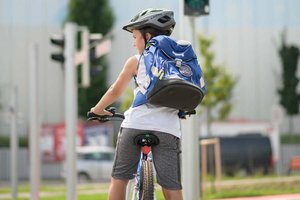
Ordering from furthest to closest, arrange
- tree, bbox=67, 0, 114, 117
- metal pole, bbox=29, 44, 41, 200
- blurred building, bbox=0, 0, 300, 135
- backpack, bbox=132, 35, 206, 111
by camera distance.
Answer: tree, bbox=67, 0, 114, 117 → blurred building, bbox=0, 0, 300, 135 → metal pole, bbox=29, 44, 41, 200 → backpack, bbox=132, 35, 206, 111

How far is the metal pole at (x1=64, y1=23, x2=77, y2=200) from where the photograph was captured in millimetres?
12195

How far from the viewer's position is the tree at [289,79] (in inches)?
1911

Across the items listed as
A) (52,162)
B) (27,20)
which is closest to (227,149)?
(52,162)

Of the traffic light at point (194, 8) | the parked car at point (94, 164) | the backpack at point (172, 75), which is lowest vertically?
the parked car at point (94, 164)

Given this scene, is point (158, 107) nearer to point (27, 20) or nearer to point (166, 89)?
point (166, 89)

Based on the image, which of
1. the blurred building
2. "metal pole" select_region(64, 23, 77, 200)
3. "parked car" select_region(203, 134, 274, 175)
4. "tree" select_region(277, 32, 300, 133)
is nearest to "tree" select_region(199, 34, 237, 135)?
the blurred building

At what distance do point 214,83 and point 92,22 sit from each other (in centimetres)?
1048

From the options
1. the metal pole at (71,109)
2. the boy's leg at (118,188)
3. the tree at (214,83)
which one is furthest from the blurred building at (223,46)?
the boy's leg at (118,188)

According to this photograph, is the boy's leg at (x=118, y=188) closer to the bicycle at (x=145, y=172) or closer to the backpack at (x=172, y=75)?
the bicycle at (x=145, y=172)

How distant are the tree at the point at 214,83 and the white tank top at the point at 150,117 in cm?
3441

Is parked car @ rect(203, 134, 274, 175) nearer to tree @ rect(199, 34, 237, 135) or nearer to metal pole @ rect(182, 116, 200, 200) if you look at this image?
tree @ rect(199, 34, 237, 135)

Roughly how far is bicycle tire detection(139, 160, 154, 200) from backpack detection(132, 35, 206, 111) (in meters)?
0.40

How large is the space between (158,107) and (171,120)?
4.8 inches

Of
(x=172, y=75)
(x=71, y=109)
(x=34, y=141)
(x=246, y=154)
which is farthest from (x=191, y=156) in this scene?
(x=246, y=154)
